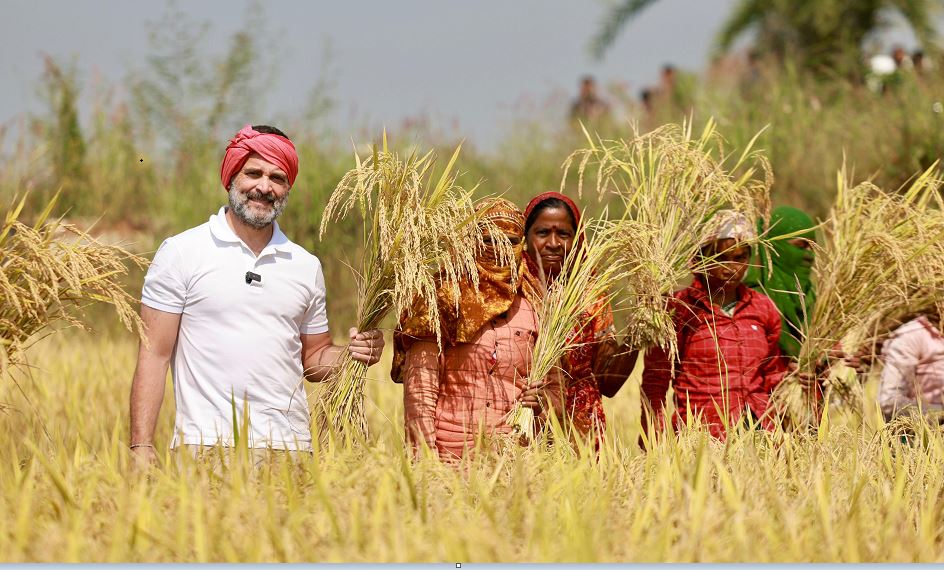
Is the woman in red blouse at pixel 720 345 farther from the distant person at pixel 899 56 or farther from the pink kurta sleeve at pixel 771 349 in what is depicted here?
the distant person at pixel 899 56

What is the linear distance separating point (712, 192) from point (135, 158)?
8181 mm

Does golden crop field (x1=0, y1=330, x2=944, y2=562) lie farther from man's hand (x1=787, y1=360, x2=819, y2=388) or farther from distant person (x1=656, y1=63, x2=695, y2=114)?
distant person (x1=656, y1=63, x2=695, y2=114)

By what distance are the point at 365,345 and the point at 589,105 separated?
9.84 meters

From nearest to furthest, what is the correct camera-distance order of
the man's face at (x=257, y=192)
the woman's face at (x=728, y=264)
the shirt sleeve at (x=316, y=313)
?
the man's face at (x=257, y=192) < the shirt sleeve at (x=316, y=313) < the woman's face at (x=728, y=264)

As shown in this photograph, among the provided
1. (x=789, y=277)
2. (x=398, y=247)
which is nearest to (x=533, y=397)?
(x=398, y=247)

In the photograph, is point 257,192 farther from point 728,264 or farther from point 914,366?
point 914,366

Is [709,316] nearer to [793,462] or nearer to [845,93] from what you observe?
[793,462]

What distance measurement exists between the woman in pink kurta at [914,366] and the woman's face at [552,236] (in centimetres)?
147

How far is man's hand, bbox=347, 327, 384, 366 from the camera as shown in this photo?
365 cm

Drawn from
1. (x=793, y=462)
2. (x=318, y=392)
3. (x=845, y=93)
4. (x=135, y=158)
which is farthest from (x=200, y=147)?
(x=793, y=462)

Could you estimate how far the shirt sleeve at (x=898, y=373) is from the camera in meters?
4.41

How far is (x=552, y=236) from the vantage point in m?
3.86

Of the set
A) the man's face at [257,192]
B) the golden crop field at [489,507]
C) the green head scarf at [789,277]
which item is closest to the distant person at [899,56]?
the green head scarf at [789,277]

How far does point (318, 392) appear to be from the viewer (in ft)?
12.5
